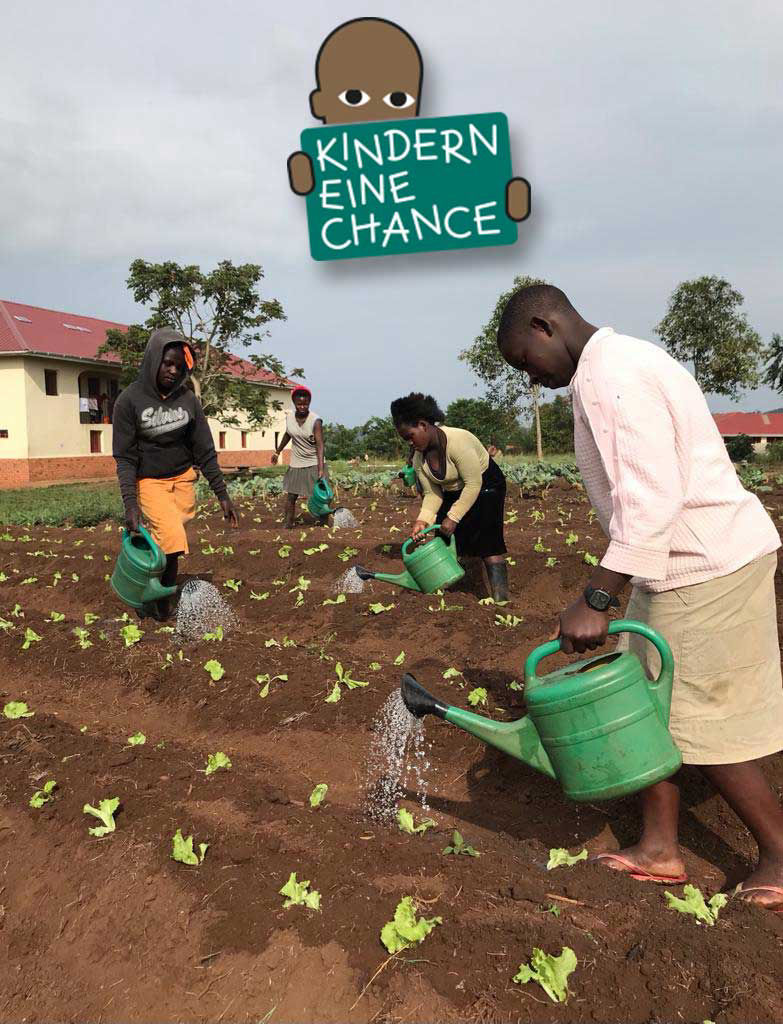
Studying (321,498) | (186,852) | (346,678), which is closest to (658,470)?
(186,852)

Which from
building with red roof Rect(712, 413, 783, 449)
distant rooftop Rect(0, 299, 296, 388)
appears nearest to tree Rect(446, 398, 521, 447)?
distant rooftop Rect(0, 299, 296, 388)

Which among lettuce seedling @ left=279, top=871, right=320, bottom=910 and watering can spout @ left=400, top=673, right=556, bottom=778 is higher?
watering can spout @ left=400, top=673, right=556, bottom=778

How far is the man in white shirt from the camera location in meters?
2.10

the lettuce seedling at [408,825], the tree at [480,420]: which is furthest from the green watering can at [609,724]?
the tree at [480,420]

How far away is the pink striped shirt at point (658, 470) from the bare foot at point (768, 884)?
833 mm

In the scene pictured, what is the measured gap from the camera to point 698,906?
218 centimetres

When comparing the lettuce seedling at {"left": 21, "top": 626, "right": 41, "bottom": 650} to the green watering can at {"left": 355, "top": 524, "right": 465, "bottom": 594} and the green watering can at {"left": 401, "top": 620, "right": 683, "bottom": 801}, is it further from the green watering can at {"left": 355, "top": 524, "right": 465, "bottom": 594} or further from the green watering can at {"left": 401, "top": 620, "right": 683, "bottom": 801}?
the green watering can at {"left": 401, "top": 620, "right": 683, "bottom": 801}

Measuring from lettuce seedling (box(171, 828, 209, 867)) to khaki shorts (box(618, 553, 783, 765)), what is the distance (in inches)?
58.2

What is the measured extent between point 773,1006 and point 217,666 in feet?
9.92

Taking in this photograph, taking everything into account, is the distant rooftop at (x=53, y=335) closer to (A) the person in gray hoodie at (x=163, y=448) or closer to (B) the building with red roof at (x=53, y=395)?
(B) the building with red roof at (x=53, y=395)

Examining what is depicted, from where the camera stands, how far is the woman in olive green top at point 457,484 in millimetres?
5137

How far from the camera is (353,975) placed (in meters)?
2.02

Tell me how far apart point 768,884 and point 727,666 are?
622 mm

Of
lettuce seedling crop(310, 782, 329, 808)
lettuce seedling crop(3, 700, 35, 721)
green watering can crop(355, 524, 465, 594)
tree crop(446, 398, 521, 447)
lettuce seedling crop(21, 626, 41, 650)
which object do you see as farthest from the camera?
tree crop(446, 398, 521, 447)
